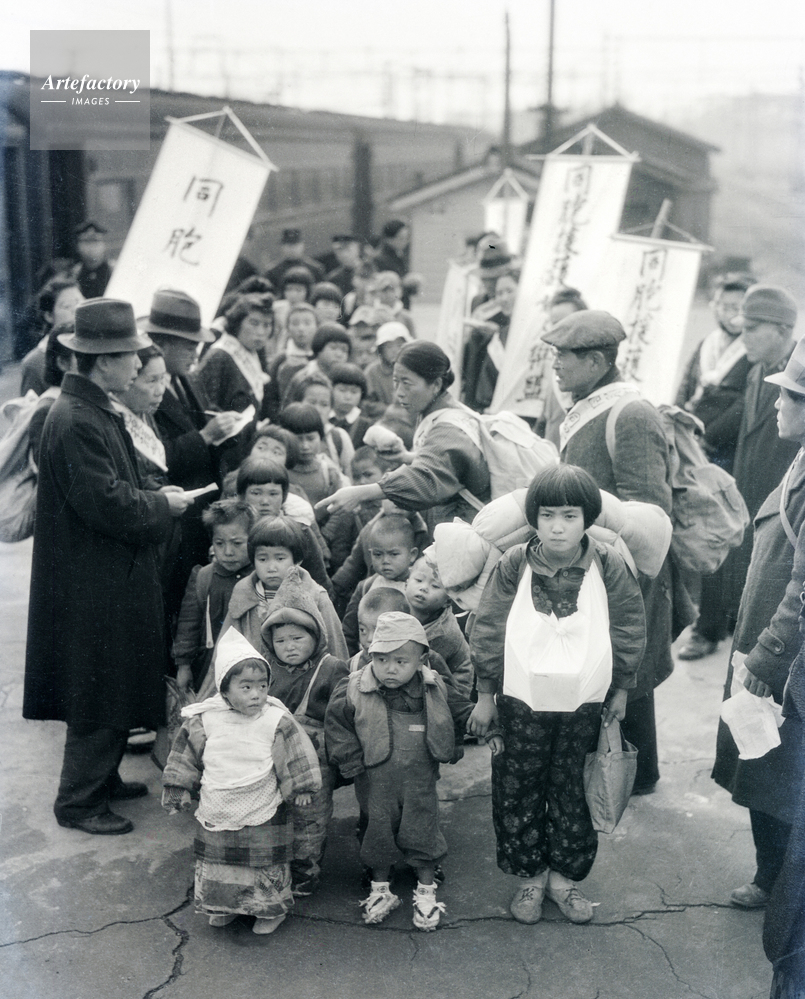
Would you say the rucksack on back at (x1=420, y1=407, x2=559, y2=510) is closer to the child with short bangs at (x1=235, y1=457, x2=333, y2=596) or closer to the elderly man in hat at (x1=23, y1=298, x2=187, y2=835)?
the child with short bangs at (x1=235, y1=457, x2=333, y2=596)

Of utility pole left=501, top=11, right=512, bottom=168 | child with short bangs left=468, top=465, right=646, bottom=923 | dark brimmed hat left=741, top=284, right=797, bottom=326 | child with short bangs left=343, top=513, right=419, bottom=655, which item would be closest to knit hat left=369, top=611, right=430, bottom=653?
child with short bangs left=468, top=465, right=646, bottom=923

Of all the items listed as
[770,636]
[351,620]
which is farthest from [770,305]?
[770,636]

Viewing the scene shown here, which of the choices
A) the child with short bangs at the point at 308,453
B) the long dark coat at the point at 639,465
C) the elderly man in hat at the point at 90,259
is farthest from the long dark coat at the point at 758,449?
the elderly man in hat at the point at 90,259

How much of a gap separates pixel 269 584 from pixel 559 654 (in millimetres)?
1317

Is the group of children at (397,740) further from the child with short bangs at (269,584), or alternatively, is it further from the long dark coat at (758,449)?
the long dark coat at (758,449)

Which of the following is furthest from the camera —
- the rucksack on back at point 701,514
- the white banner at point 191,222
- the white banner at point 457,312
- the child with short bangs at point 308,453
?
the white banner at point 457,312

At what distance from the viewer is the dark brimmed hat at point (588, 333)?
3.96 m

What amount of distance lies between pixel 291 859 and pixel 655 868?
4.64 feet

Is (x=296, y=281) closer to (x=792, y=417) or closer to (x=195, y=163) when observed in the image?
(x=195, y=163)

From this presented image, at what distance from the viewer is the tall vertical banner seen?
6543 millimetres

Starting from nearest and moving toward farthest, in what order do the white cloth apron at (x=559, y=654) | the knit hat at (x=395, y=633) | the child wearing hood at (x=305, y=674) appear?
the white cloth apron at (x=559, y=654) → the knit hat at (x=395, y=633) → the child wearing hood at (x=305, y=674)

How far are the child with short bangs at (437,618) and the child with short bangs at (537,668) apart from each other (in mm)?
453

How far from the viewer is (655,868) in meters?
3.96

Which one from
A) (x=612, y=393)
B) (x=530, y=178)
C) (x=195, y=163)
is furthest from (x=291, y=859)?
(x=530, y=178)
